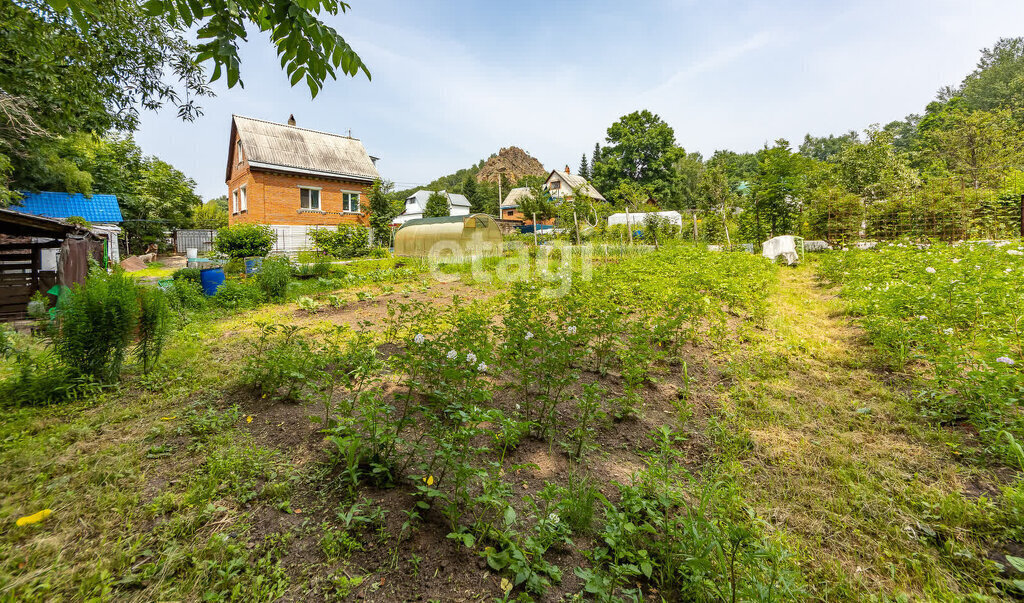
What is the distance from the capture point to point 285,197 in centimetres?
1891

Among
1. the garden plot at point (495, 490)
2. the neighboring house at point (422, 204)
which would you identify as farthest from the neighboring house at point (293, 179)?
the neighboring house at point (422, 204)

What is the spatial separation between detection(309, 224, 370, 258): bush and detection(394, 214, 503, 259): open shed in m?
3.48

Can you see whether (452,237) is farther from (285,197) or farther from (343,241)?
(285,197)

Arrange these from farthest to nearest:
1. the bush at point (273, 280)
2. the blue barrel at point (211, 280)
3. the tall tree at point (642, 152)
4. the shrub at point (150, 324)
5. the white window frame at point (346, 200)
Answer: the tall tree at point (642, 152), the white window frame at point (346, 200), the blue barrel at point (211, 280), the bush at point (273, 280), the shrub at point (150, 324)

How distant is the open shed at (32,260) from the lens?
19.0ft

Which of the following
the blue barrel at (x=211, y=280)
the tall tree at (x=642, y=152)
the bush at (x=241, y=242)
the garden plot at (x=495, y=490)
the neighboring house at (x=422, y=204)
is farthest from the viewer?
the neighboring house at (x=422, y=204)

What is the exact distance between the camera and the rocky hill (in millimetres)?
77875

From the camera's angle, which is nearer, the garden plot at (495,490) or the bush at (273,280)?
the garden plot at (495,490)

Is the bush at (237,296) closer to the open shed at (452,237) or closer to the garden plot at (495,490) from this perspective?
the garden plot at (495,490)

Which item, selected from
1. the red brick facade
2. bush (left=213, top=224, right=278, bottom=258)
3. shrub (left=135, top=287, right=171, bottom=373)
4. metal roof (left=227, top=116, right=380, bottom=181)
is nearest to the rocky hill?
metal roof (left=227, top=116, right=380, bottom=181)

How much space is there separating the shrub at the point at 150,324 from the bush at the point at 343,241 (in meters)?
13.3

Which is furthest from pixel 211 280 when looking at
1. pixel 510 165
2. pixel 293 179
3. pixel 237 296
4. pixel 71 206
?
pixel 510 165

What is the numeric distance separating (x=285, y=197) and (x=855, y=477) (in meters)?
22.4

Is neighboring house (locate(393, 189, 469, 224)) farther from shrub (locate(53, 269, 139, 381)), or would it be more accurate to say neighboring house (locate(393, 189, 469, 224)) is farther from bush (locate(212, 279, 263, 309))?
shrub (locate(53, 269, 139, 381))
